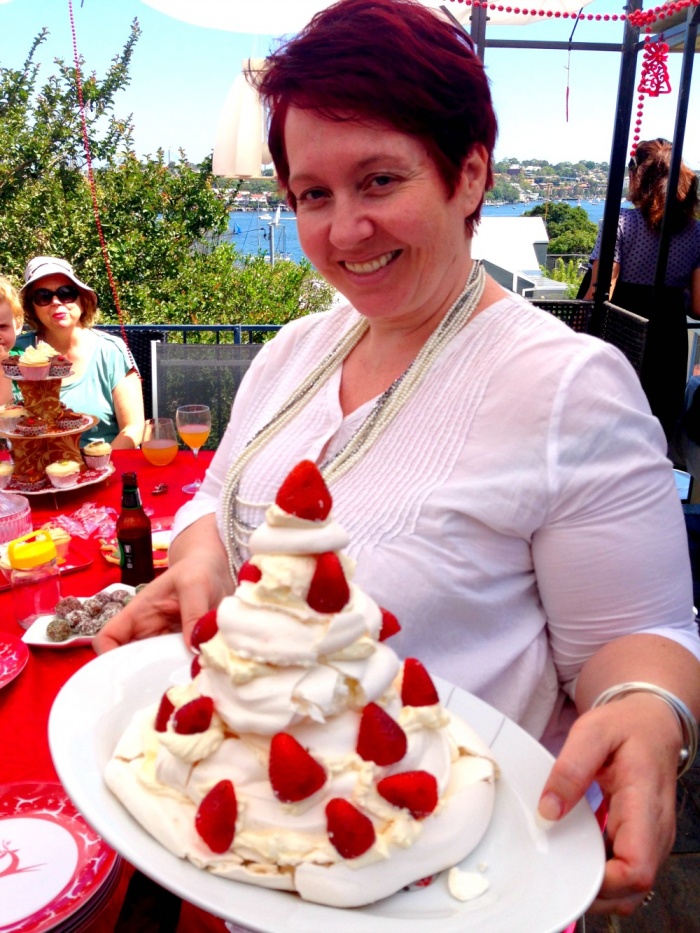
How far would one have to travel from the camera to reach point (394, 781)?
0.82 metres

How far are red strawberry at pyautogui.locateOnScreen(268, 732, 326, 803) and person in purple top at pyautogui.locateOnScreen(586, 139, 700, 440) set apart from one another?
4.67 meters

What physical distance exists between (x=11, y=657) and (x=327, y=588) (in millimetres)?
1056

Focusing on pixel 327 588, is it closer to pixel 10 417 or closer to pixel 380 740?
pixel 380 740

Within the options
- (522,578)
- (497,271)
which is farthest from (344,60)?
(497,271)

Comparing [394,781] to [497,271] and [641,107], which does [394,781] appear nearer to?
[641,107]

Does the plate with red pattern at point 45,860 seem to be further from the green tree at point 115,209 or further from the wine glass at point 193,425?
the green tree at point 115,209

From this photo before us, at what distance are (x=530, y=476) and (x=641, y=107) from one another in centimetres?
524

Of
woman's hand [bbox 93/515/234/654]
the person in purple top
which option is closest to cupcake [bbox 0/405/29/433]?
woman's hand [bbox 93/515/234/654]

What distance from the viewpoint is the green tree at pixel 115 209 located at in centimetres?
812

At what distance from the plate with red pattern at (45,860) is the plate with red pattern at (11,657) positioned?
33cm

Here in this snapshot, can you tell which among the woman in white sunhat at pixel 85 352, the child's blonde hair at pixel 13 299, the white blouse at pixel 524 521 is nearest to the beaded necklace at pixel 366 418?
the white blouse at pixel 524 521

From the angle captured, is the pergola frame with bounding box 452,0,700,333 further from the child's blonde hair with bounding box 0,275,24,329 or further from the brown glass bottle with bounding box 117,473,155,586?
the brown glass bottle with bounding box 117,473,155,586

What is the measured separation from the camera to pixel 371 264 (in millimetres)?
1312

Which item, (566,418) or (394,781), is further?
(566,418)
